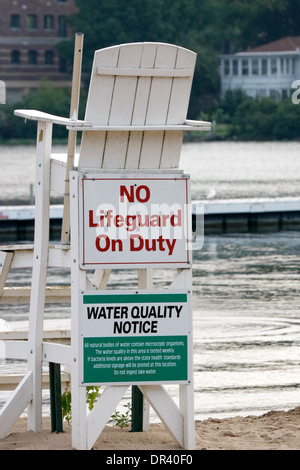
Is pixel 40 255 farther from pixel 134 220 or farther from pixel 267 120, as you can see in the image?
pixel 267 120

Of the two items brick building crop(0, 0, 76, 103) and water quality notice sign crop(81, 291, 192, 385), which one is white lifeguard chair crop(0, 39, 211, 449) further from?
brick building crop(0, 0, 76, 103)

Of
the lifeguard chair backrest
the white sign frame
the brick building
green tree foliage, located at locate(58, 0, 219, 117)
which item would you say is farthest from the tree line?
the white sign frame

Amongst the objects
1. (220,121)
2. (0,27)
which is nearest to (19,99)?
(0,27)

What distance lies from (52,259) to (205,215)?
2531cm

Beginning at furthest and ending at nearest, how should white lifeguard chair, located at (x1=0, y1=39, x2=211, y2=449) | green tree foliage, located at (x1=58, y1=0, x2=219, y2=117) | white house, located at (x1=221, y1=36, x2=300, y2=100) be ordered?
white house, located at (x1=221, y1=36, x2=300, y2=100) < green tree foliage, located at (x1=58, y1=0, x2=219, y2=117) < white lifeguard chair, located at (x1=0, y1=39, x2=211, y2=449)

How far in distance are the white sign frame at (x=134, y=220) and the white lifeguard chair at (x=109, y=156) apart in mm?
62

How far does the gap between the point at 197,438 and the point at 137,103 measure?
2.01 meters

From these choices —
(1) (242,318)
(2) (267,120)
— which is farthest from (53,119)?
(2) (267,120)

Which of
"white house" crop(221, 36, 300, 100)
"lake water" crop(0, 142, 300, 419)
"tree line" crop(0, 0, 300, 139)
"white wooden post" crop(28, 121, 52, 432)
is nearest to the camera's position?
"white wooden post" crop(28, 121, 52, 432)

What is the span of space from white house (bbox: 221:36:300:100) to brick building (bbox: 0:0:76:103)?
1909cm

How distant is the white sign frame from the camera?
250 inches

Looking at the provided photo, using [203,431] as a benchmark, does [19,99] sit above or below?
below

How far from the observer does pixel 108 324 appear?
638cm

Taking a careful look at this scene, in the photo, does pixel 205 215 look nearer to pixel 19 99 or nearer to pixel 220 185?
pixel 220 185
